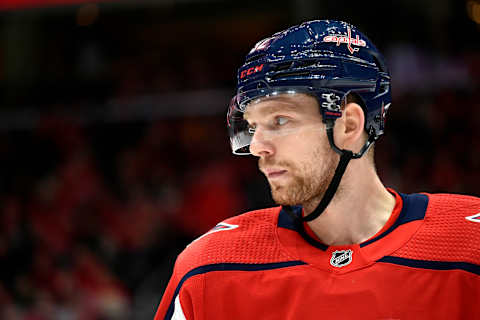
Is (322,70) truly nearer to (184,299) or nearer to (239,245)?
(239,245)

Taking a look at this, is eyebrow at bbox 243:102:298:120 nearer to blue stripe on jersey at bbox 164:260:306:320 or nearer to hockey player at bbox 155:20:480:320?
hockey player at bbox 155:20:480:320

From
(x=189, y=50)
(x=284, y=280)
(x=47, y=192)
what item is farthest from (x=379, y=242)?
(x=189, y=50)

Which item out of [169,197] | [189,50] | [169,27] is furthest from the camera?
[169,27]

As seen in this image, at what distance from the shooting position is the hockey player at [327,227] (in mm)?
1403

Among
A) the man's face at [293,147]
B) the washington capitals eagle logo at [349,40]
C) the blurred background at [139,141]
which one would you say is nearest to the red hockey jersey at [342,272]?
the man's face at [293,147]

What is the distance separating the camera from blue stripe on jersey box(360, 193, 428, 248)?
59.4 inches

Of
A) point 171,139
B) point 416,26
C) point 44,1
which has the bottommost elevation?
point 171,139

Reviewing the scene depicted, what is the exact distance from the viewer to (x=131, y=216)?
493cm

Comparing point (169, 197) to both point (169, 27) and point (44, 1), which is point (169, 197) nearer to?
point (44, 1)

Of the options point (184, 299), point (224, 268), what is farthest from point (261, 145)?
point (184, 299)

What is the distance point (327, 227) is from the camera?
1564 mm

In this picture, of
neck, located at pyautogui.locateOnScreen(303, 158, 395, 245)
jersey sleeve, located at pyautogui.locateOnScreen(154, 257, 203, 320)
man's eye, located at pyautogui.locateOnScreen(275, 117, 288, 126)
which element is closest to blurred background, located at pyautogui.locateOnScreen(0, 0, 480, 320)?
jersey sleeve, located at pyautogui.locateOnScreen(154, 257, 203, 320)

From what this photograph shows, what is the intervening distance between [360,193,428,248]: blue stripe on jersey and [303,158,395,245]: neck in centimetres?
4

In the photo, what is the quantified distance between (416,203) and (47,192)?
14.5 feet
